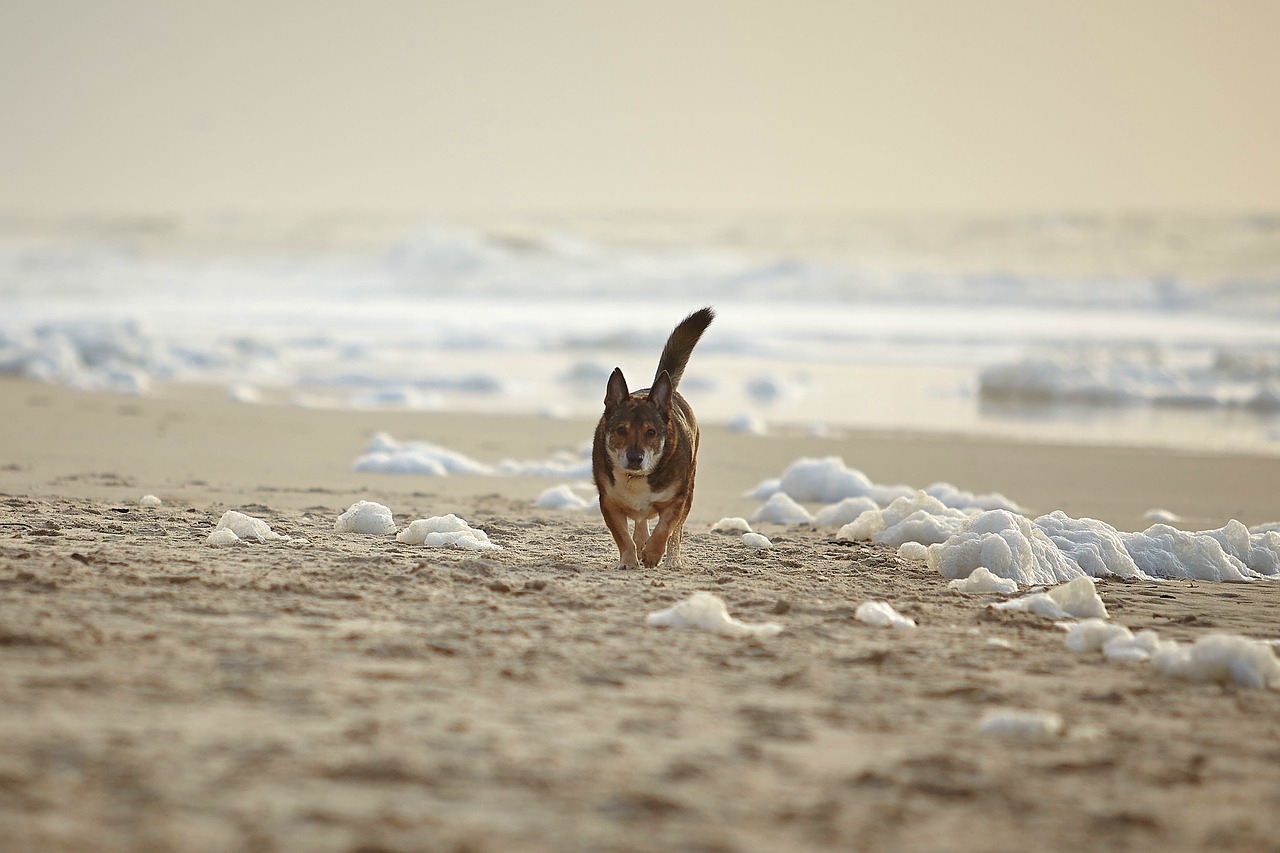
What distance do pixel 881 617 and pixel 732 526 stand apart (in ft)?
8.85

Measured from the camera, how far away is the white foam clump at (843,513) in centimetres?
729

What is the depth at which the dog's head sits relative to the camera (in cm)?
548

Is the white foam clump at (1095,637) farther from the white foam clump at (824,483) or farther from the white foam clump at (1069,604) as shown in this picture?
the white foam clump at (824,483)

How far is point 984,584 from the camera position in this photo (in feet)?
17.0

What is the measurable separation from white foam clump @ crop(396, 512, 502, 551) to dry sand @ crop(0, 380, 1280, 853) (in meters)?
0.13

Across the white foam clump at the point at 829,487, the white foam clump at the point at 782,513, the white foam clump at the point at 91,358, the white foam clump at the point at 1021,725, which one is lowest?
the white foam clump at the point at 1021,725

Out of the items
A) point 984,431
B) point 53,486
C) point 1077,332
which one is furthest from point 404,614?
point 1077,332

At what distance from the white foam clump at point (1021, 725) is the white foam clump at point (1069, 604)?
1.52 m

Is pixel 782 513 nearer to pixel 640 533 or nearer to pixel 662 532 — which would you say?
pixel 640 533

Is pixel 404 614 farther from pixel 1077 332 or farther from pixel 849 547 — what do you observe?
pixel 1077 332

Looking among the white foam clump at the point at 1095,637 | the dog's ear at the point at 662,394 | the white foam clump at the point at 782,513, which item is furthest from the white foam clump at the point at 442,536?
the white foam clump at the point at 1095,637

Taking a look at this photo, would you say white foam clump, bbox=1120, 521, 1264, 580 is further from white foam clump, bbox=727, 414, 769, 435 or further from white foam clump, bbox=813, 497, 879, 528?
white foam clump, bbox=727, 414, 769, 435

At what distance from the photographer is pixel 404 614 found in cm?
417

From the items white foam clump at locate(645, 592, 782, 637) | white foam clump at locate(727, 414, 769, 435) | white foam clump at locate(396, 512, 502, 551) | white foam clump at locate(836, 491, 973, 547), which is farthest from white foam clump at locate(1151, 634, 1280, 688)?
white foam clump at locate(727, 414, 769, 435)
